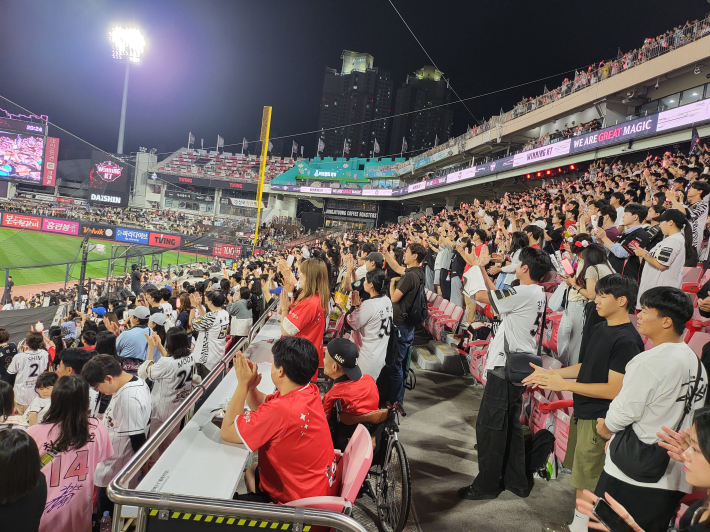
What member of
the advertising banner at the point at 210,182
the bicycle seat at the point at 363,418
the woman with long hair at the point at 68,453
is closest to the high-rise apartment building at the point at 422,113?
the advertising banner at the point at 210,182

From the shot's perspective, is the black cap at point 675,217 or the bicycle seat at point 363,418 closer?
the bicycle seat at point 363,418

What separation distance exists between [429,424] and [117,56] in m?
64.3

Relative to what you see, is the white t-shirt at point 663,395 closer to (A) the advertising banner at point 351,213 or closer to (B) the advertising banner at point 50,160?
(B) the advertising banner at point 50,160

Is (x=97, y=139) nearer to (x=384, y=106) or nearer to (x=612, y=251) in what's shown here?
(x=384, y=106)

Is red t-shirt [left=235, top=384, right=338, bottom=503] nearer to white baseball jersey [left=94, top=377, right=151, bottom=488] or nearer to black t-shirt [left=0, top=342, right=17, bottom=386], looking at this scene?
white baseball jersey [left=94, top=377, right=151, bottom=488]

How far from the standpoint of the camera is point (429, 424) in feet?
17.5

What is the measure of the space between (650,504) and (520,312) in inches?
61.9

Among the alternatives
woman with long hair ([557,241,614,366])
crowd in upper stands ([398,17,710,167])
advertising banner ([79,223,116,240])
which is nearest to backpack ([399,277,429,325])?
woman with long hair ([557,241,614,366])

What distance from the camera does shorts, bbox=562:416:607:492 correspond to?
298 cm

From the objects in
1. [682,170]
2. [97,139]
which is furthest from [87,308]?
[97,139]

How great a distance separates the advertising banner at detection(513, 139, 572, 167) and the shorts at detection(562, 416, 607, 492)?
2020cm

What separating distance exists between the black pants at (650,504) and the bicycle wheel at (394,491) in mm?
1283

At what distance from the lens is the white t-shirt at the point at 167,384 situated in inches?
168

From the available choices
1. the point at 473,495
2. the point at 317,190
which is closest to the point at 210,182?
the point at 317,190
